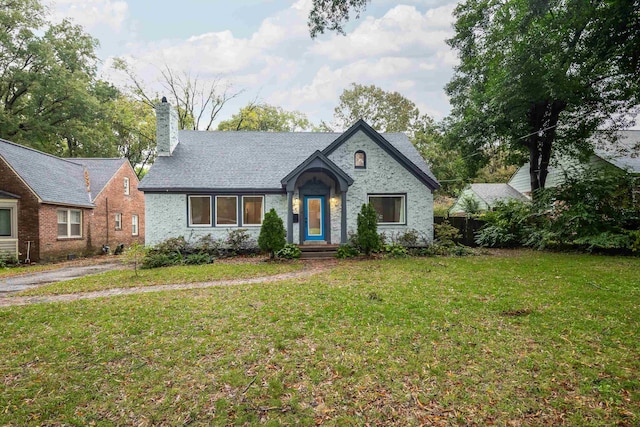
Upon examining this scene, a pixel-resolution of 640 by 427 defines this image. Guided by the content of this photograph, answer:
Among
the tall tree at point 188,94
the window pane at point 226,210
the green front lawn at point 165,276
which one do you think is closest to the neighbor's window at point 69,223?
the green front lawn at point 165,276

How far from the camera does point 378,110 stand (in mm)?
36344

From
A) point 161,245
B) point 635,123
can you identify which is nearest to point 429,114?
point 635,123

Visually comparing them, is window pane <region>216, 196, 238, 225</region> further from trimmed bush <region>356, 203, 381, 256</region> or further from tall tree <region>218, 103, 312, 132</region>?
tall tree <region>218, 103, 312, 132</region>

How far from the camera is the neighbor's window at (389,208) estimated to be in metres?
14.5

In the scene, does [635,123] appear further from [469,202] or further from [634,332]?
[634,332]

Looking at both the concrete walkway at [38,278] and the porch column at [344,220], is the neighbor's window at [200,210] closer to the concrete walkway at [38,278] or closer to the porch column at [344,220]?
the concrete walkway at [38,278]

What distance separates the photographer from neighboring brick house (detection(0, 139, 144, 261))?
1365cm

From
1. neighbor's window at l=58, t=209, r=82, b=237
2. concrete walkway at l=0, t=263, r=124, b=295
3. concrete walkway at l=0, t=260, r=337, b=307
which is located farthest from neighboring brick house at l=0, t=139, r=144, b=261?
concrete walkway at l=0, t=260, r=337, b=307

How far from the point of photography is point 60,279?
974cm

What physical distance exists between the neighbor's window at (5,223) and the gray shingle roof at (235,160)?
6.06m

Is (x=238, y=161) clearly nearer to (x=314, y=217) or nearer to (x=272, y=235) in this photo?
(x=314, y=217)

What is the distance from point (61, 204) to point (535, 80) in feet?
72.6

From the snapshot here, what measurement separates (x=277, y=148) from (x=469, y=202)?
1580 centimetres

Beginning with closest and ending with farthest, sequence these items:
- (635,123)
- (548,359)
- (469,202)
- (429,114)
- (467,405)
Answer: (467,405)
(548,359)
(635,123)
(469,202)
(429,114)
